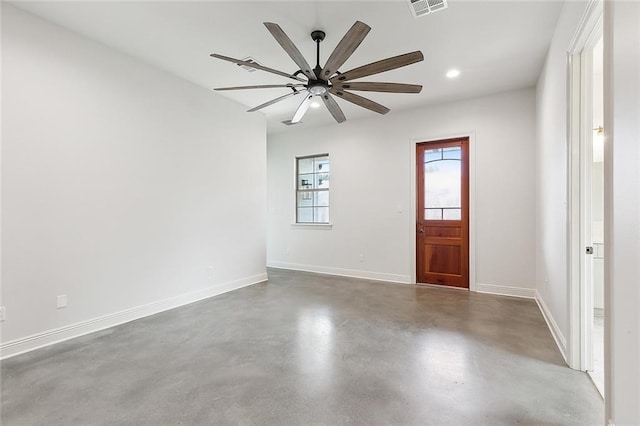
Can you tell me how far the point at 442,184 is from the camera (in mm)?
4602

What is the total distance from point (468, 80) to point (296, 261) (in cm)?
423

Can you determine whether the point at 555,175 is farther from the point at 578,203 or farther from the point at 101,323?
the point at 101,323

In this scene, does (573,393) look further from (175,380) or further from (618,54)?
(175,380)

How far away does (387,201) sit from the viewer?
16.4ft

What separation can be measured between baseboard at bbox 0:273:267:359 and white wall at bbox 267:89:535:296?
2109mm

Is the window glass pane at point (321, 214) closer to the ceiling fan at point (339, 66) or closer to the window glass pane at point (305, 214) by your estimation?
the window glass pane at point (305, 214)

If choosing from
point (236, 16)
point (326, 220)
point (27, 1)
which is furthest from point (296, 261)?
point (27, 1)

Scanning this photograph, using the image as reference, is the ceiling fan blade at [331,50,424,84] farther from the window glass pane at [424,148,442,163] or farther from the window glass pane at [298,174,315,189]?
the window glass pane at [298,174,315,189]

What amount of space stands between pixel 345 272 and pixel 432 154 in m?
2.53

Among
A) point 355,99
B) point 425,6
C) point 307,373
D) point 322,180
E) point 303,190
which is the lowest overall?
point 307,373

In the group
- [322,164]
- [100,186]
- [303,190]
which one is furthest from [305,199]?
[100,186]

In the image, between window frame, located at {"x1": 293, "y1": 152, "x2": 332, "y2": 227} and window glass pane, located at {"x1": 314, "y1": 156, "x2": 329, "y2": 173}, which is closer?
window frame, located at {"x1": 293, "y1": 152, "x2": 332, "y2": 227}

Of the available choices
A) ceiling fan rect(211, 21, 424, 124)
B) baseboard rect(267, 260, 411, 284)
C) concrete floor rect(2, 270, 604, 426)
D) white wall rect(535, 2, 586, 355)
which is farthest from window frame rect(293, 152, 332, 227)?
white wall rect(535, 2, 586, 355)

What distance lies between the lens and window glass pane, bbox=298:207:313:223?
6.02 metres
